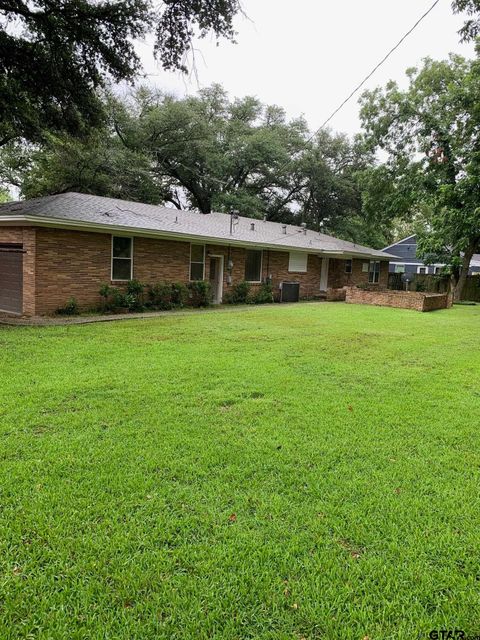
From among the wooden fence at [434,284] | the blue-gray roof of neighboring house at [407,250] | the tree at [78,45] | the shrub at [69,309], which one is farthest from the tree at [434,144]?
the shrub at [69,309]

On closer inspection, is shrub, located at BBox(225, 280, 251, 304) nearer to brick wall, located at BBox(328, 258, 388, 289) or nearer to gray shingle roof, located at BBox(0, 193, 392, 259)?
gray shingle roof, located at BBox(0, 193, 392, 259)

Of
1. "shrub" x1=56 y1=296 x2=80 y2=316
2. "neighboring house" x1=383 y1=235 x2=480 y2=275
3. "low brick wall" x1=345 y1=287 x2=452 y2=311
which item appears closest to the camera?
"shrub" x1=56 y1=296 x2=80 y2=316

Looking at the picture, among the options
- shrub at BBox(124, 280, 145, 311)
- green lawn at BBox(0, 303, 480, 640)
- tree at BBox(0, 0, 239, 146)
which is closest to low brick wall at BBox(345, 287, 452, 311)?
shrub at BBox(124, 280, 145, 311)

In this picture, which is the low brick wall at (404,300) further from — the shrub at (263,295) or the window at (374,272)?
the window at (374,272)

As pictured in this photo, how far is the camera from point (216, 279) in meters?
17.4

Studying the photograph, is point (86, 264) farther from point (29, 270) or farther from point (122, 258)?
point (29, 270)

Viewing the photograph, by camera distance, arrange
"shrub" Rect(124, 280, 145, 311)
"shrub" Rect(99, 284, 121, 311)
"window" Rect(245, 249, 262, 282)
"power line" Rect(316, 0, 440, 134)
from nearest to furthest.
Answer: "power line" Rect(316, 0, 440, 134), "shrub" Rect(99, 284, 121, 311), "shrub" Rect(124, 280, 145, 311), "window" Rect(245, 249, 262, 282)

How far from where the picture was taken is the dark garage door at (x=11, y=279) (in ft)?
39.7

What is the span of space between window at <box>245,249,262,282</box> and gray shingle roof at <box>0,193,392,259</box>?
619 millimetres

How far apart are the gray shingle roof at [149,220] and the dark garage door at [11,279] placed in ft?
3.65

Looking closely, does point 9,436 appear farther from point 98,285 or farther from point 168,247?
point 168,247

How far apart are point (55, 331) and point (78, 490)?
703cm

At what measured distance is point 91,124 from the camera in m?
13.1

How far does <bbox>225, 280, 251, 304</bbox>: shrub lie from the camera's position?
17422 millimetres
